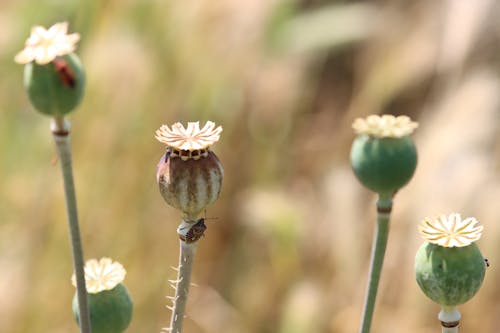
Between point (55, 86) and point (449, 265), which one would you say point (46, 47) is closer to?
point (55, 86)

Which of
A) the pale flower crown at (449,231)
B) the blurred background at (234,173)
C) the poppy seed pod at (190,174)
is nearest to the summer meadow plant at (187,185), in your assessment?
the poppy seed pod at (190,174)

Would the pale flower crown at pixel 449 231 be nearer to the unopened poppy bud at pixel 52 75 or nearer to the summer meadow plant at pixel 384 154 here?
the summer meadow plant at pixel 384 154

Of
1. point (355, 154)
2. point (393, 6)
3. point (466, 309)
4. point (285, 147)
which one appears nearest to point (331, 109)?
Answer: point (393, 6)

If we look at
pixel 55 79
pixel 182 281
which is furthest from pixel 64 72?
pixel 182 281

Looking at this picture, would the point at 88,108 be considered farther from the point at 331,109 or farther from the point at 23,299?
the point at 331,109

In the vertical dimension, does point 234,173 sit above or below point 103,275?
above

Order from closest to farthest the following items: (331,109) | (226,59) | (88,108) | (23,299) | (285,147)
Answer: (23,299)
(88,108)
(226,59)
(285,147)
(331,109)

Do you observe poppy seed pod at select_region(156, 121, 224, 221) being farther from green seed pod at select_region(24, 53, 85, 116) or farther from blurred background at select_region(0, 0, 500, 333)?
blurred background at select_region(0, 0, 500, 333)
